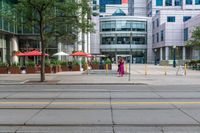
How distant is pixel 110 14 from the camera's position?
12394cm

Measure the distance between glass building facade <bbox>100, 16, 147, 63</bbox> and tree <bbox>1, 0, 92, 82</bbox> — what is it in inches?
3388

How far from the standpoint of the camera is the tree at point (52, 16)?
25.6 metres

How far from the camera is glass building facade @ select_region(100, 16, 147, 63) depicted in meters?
114

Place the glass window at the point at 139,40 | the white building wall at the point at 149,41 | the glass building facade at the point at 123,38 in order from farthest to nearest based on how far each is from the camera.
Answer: the white building wall at the point at 149,41, the glass window at the point at 139,40, the glass building facade at the point at 123,38

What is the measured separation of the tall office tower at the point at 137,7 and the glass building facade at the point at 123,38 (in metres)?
15.1

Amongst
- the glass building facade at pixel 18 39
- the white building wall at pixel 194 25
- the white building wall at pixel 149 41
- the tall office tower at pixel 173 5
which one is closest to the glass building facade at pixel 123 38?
the white building wall at pixel 149 41

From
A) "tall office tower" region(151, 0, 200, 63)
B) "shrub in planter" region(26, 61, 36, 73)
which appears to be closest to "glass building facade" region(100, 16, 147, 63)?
"tall office tower" region(151, 0, 200, 63)

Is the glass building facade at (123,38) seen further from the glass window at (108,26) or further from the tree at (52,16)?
the tree at (52,16)

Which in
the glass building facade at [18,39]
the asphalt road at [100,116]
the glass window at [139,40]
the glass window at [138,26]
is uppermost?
the glass window at [138,26]

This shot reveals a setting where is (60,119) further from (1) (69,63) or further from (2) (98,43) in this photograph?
(2) (98,43)

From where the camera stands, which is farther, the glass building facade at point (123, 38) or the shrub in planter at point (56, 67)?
the glass building facade at point (123, 38)

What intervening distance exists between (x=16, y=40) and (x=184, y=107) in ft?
147

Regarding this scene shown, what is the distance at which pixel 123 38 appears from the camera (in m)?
114

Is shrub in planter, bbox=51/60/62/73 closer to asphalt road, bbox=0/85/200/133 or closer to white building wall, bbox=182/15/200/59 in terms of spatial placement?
asphalt road, bbox=0/85/200/133
